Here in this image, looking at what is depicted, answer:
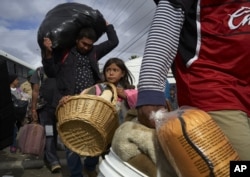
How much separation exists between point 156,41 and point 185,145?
1.77 feet

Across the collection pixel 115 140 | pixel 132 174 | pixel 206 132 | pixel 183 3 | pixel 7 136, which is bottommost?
pixel 7 136

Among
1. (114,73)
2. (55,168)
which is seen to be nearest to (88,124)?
(114,73)

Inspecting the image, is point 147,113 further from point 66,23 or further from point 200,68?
point 66,23

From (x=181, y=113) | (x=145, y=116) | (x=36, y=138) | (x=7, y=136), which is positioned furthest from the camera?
(x=36, y=138)

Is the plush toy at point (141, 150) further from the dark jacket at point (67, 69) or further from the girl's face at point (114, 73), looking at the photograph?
the dark jacket at point (67, 69)

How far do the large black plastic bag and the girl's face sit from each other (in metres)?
0.54

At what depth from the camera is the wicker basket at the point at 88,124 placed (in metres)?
2.68

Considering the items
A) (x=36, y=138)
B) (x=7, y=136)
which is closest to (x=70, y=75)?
(x=7, y=136)

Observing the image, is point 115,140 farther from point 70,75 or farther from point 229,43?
point 70,75

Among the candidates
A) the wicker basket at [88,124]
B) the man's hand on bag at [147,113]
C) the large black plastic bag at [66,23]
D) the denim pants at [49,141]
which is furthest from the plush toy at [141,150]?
the denim pants at [49,141]

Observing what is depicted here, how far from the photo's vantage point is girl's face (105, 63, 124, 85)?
162 inches

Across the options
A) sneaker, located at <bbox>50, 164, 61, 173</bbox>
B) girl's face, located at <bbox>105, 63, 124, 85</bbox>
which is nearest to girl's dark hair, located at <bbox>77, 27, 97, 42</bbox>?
girl's face, located at <bbox>105, 63, 124, 85</bbox>

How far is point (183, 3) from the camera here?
70.4 inches

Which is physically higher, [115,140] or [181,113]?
[181,113]
